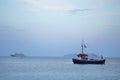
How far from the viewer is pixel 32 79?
5781cm

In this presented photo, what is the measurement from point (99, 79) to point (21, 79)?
547 inches

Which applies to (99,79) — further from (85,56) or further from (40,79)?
(85,56)

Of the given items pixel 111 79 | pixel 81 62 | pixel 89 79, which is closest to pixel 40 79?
pixel 89 79

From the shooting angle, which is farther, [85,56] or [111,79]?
[85,56]

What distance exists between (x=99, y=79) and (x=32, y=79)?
12.0 m

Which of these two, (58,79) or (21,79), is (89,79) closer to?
(58,79)

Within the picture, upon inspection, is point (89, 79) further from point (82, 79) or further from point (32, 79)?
point (32, 79)

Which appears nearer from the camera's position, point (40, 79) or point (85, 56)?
point (40, 79)

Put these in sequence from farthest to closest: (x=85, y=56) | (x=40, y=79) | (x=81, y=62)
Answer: (x=85, y=56), (x=81, y=62), (x=40, y=79)

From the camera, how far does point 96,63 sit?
120 m

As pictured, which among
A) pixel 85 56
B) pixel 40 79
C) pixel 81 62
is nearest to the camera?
pixel 40 79

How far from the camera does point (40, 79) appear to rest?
57594 mm

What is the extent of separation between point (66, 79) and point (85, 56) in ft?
218

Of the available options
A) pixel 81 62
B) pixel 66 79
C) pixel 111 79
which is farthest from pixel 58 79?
pixel 81 62
